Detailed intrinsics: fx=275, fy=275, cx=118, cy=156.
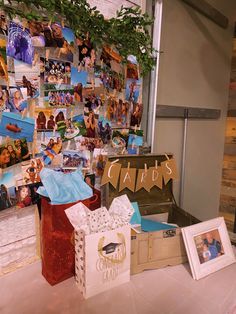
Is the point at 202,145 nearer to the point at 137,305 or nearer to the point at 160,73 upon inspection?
the point at 160,73

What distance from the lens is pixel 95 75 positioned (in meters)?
1.21

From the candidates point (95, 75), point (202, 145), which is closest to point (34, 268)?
point (95, 75)

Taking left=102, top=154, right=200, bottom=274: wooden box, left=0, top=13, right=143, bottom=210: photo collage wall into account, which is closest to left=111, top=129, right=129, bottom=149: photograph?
left=0, top=13, right=143, bottom=210: photo collage wall

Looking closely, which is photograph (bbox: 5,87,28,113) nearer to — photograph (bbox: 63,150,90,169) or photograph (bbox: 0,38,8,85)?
photograph (bbox: 0,38,8,85)

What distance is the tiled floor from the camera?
2.85 ft

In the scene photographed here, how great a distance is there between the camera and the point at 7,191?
1014mm

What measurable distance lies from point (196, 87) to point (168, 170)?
0.98 meters

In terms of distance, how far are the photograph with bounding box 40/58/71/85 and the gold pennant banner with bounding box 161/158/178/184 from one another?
0.61m

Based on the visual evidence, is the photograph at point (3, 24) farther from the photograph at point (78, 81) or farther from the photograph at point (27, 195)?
the photograph at point (27, 195)

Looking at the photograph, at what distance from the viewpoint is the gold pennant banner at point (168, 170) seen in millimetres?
1377

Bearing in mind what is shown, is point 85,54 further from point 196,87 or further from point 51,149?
point 196,87

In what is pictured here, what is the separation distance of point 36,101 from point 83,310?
0.75 m

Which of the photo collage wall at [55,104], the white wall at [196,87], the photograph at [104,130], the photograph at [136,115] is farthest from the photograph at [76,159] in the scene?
the white wall at [196,87]

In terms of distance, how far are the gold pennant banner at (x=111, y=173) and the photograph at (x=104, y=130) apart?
137 millimetres
